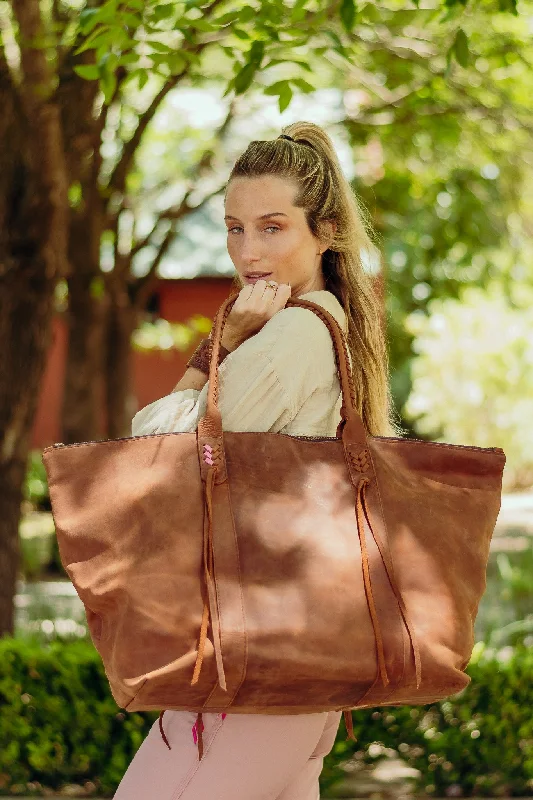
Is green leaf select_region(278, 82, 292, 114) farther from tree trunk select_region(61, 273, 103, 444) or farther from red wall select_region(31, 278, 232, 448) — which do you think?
red wall select_region(31, 278, 232, 448)

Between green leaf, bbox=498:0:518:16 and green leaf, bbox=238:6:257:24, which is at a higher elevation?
green leaf, bbox=238:6:257:24

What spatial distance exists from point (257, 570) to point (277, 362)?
1.29 ft

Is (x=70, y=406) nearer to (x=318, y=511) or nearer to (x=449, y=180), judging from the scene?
(x=449, y=180)

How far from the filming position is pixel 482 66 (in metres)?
8.27

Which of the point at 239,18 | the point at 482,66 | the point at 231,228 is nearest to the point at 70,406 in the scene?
the point at 482,66

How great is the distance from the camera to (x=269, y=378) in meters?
2.04

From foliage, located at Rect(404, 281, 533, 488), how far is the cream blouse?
49.6 feet

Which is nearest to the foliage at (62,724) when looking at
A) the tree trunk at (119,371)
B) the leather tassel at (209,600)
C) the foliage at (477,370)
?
the leather tassel at (209,600)

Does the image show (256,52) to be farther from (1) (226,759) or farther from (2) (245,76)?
(1) (226,759)

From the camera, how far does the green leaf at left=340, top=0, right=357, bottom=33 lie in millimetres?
3342

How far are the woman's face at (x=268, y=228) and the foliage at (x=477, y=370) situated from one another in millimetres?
14936

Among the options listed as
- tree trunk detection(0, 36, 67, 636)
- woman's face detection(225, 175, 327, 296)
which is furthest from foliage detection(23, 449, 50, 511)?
woman's face detection(225, 175, 327, 296)

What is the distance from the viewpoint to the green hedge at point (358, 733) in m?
4.56

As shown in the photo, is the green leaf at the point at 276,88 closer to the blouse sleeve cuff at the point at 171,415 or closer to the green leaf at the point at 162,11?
the green leaf at the point at 162,11
